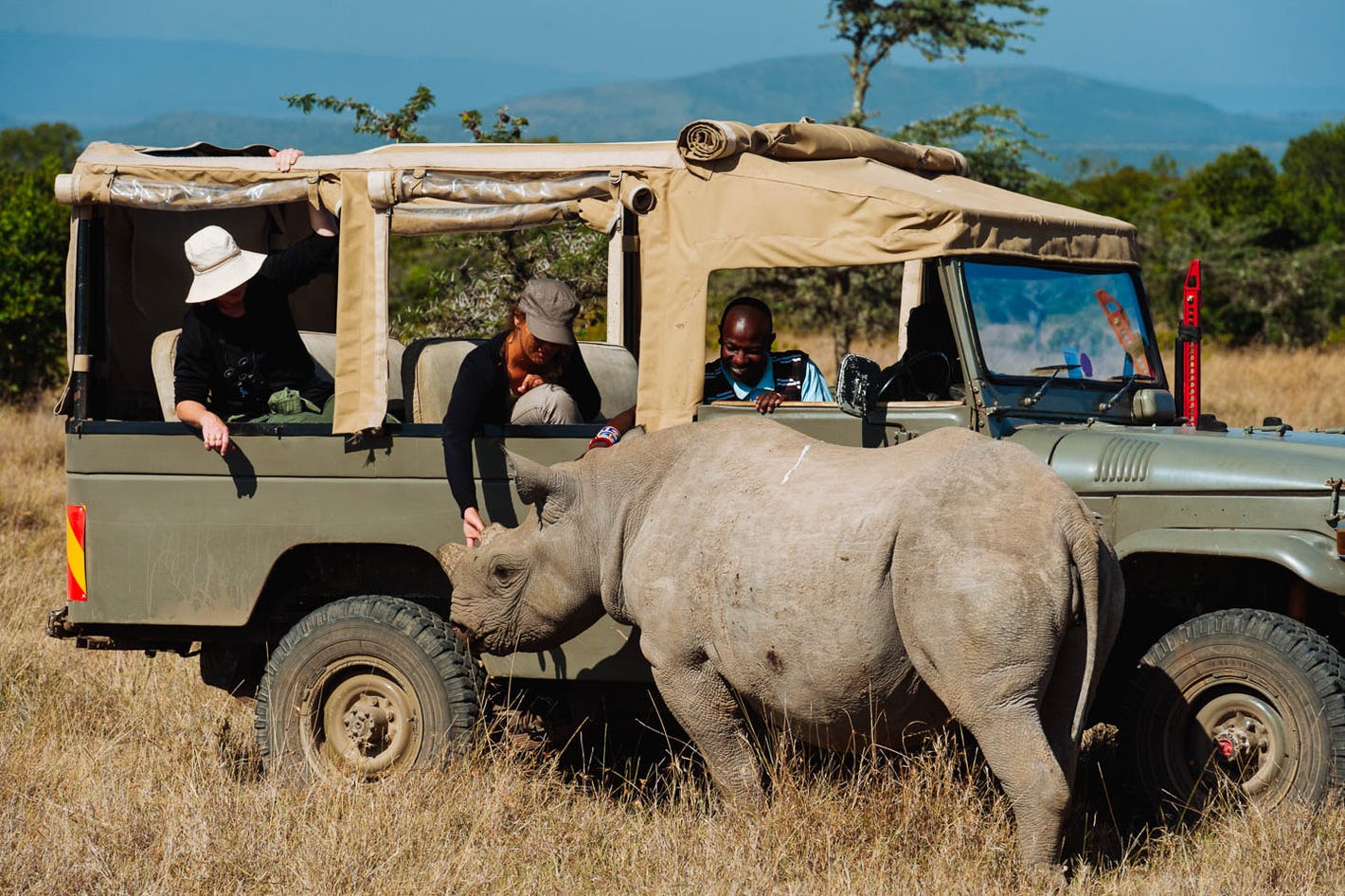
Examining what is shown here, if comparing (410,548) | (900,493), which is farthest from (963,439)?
(410,548)

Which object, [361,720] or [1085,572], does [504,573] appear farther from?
[1085,572]

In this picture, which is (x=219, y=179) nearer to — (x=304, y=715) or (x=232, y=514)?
(x=232, y=514)

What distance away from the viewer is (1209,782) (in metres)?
5.44

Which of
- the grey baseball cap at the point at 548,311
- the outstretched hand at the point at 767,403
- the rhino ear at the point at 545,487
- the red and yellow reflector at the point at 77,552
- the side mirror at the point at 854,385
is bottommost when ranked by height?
the red and yellow reflector at the point at 77,552

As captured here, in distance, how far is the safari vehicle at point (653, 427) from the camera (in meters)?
Answer: 5.46

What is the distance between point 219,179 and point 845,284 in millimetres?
7201

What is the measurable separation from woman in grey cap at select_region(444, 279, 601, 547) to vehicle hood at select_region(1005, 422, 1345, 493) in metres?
1.75

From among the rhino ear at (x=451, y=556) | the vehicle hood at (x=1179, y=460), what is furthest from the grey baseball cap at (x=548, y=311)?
the vehicle hood at (x=1179, y=460)

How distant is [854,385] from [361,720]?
91.3 inches

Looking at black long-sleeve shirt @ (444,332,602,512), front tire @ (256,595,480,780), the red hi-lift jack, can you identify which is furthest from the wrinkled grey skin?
the red hi-lift jack

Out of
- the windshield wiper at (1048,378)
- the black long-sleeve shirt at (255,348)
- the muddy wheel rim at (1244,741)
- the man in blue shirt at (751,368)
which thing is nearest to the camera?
the muddy wheel rim at (1244,741)

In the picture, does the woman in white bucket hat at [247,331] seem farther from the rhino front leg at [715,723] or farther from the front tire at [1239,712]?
the front tire at [1239,712]

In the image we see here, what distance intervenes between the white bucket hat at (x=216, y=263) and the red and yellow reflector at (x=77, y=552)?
3.19ft

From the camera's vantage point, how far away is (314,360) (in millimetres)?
7051
